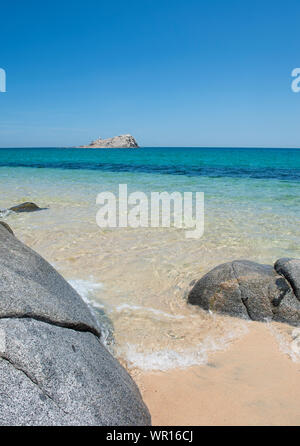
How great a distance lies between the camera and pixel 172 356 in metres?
3.83

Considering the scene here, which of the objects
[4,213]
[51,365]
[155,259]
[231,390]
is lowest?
[231,390]

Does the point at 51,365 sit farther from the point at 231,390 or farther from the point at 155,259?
the point at 155,259

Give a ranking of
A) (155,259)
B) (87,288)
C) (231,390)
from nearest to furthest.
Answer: (231,390) → (87,288) → (155,259)

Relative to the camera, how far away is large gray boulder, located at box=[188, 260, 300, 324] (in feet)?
15.1

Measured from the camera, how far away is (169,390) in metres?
3.24

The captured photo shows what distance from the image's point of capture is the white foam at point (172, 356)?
12.0 feet

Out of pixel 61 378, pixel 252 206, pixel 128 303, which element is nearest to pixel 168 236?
pixel 128 303

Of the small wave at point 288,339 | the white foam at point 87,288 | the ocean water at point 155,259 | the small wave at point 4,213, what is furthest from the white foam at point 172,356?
the small wave at point 4,213

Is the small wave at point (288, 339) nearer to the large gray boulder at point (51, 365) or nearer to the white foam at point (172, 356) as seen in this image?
the white foam at point (172, 356)

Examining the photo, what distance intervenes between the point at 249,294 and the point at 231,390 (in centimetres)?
177

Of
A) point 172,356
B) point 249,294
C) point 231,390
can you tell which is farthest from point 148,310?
point 231,390

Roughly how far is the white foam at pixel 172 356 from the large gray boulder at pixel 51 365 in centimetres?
84

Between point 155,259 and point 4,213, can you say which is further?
point 4,213
